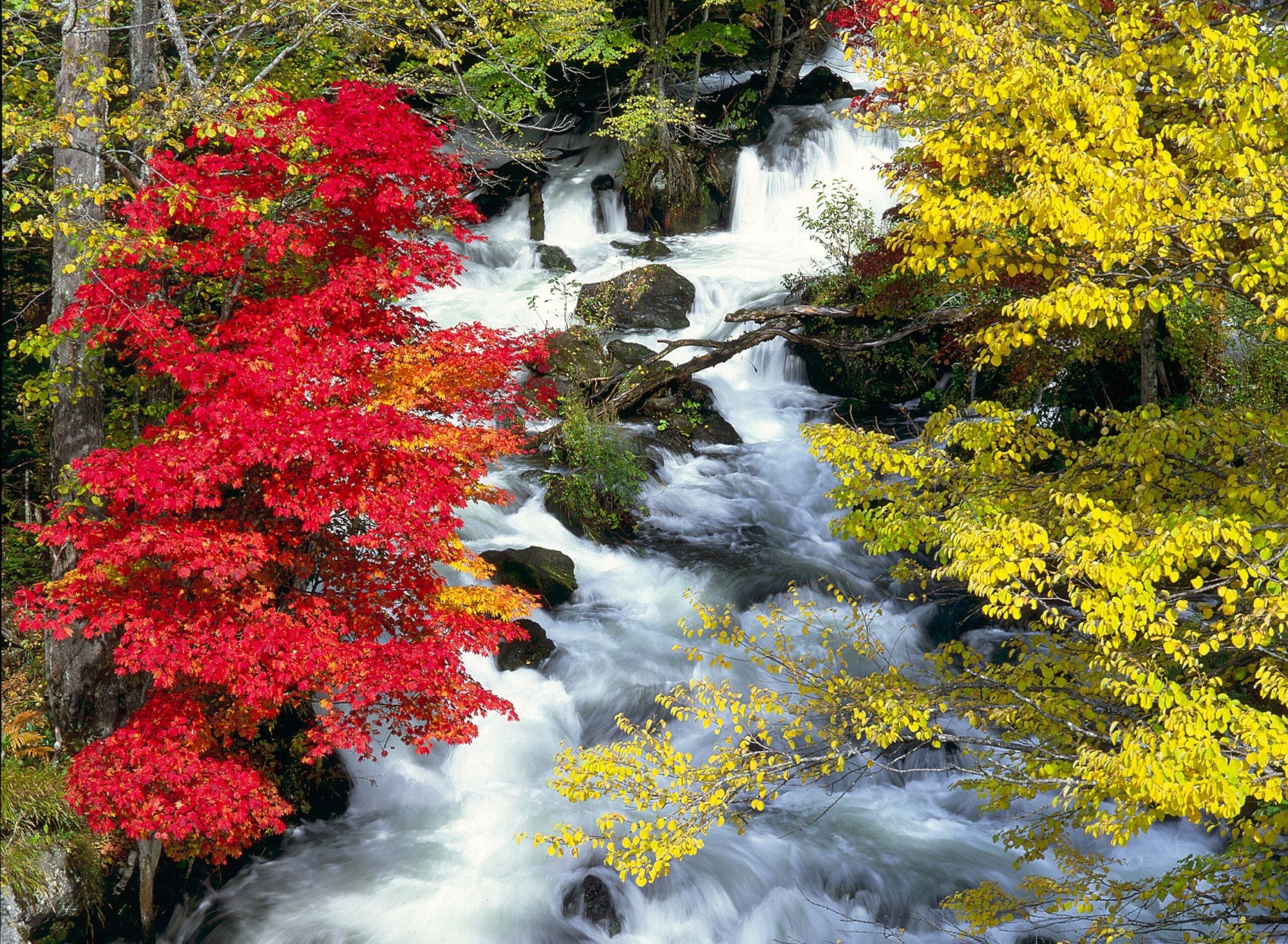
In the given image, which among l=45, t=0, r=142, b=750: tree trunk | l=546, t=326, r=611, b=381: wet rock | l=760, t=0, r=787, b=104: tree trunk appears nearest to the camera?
l=45, t=0, r=142, b=750: tree trunk

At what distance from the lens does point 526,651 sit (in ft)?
28.7

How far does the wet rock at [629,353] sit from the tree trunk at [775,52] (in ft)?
30.8

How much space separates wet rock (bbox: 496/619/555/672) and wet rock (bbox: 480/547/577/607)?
1.67 feet

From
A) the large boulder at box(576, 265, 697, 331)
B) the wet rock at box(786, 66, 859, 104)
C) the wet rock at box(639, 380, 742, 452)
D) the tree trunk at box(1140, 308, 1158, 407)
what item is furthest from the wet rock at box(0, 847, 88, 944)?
the wet rock at box(786, 66, 859, 104)

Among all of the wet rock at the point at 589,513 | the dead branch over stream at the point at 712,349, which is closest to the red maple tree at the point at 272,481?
the wet rock at the point at 589,513

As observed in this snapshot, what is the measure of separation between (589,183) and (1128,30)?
1633cm

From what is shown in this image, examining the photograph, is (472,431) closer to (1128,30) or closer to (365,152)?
(365,152)

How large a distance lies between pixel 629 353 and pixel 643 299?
1.80 meters

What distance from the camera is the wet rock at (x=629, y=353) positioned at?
43.9 ft

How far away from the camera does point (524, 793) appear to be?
763 centimetres

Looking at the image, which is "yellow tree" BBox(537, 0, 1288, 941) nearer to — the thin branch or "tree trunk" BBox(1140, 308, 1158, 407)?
"tree trunk" BBox(1140, 308, 1158, 407)

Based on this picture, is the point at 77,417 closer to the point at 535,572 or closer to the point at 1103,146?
the point at 535,572

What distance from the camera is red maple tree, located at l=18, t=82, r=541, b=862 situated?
526 centimetres

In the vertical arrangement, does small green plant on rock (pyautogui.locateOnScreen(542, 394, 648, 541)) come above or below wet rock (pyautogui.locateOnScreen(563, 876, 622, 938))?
above
